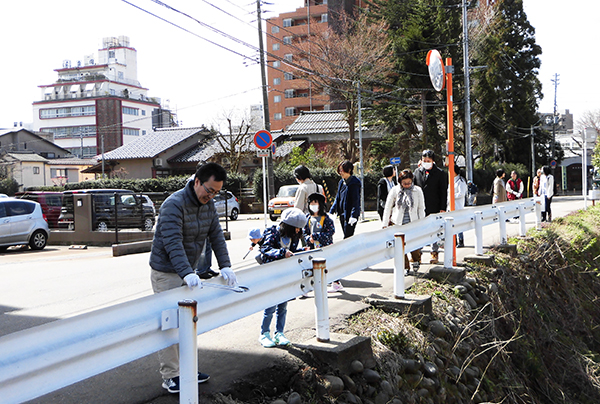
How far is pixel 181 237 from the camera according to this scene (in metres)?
3.85

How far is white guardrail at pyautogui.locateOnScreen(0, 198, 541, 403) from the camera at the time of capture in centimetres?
238

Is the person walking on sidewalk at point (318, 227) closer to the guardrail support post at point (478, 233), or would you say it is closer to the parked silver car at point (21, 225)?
the guardrail support post at point (478, 233)

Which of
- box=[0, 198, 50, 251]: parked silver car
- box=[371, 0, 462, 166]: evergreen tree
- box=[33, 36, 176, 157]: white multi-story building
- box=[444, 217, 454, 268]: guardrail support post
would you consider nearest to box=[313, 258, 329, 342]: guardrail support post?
box=[444, 217, 454, 268]: guardrail support post

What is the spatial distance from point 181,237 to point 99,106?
85686 millimetres

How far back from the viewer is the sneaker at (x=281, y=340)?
471cm

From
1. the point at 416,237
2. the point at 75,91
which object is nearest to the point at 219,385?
the point at 416,237

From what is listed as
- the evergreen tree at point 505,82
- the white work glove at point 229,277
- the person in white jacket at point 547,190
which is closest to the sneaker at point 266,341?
the white work glove at point 229,277

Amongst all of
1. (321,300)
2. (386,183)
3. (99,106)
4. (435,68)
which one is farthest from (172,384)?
(99,106)

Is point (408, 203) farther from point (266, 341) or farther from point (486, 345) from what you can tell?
point (266, 341)

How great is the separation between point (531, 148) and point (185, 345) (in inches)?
1990

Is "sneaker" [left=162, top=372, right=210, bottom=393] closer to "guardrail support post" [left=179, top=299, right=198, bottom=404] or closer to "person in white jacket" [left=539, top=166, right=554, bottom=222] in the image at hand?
"guardrail support post" [left=179, top=299, right=198, bottom=404]

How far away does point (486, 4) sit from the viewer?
46.4 metres

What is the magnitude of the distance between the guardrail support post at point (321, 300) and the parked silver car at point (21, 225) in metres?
14.4

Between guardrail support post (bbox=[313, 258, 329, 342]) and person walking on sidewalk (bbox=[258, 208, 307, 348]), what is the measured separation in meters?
0.35
